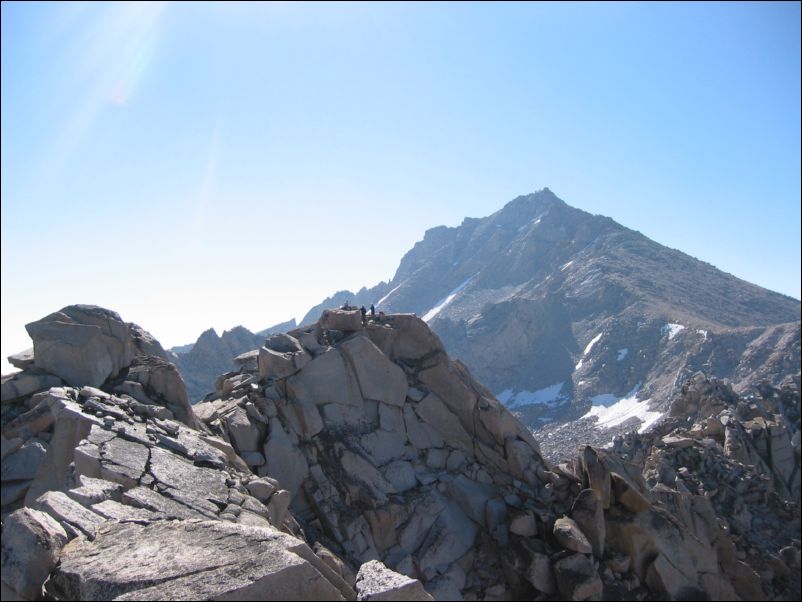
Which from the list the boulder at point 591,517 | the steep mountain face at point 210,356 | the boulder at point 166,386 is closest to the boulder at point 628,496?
the boulder at point 591,517

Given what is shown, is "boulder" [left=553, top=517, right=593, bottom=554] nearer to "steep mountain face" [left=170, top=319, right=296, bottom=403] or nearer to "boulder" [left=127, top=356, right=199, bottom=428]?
"boulder" [left=127, top=356, right=199, bottom=428]

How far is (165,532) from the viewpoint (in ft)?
30.7

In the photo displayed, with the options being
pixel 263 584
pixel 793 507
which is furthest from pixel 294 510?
pixel 793 507

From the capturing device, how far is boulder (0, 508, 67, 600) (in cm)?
767

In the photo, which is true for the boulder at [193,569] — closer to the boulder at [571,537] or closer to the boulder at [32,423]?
the boulder at [32,423]

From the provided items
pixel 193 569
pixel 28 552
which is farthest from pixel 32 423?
pixel 193 569

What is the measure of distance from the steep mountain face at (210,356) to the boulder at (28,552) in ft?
520

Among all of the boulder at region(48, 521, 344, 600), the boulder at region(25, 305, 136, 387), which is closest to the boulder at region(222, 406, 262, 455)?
the boulder at region(25, 305, 136, 387)

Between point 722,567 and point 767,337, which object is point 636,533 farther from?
point 767,337

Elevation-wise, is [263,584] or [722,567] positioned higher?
[263,584]

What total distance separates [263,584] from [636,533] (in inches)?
788

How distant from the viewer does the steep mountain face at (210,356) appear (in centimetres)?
16262

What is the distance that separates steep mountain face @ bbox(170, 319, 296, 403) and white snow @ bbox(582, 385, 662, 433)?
4535 inches

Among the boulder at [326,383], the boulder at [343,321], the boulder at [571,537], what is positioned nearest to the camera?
the boulder at [571,537]
